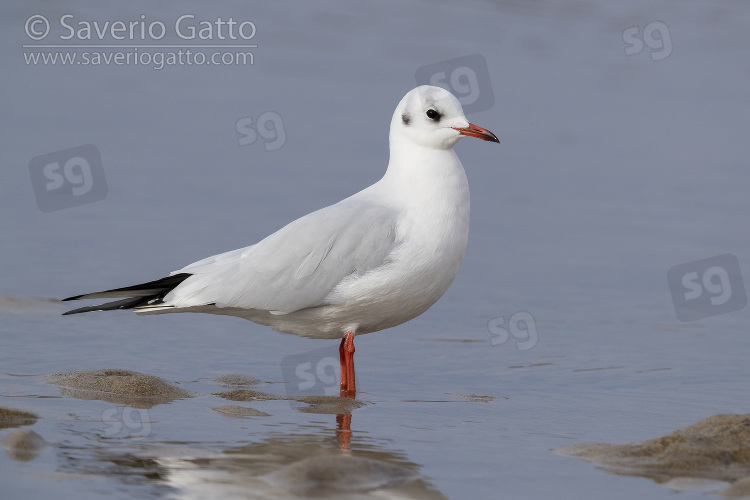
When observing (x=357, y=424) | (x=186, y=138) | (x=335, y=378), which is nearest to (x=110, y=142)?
(x=186, y=138)

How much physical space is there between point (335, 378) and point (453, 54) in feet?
25.5

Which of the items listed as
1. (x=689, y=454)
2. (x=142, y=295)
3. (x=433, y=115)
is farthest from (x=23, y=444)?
(x=433, y=115)

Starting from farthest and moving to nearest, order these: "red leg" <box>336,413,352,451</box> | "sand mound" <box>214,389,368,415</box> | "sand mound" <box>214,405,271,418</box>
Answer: "sand mound" <box>214,389,368,415</box> → "sand mound" <box>214,405,271,418</box> → "red leg" <box>336,413,352,451</box>

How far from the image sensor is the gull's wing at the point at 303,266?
701cm

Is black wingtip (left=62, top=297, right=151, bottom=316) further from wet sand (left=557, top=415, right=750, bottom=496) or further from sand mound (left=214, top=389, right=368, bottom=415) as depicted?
wet sand (left=557, top=415, right=750, bottom=496)

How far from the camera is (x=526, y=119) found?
12.9 m

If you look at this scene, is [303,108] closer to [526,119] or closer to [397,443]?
[526,119]

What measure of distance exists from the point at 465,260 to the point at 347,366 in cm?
283

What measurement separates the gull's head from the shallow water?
143 cm

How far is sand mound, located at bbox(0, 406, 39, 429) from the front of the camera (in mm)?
5970

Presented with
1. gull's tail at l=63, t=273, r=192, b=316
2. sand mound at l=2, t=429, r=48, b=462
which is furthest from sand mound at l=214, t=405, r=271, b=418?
sand mound at l=2, t=429, r=48, b=462

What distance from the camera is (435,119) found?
24.2 feet

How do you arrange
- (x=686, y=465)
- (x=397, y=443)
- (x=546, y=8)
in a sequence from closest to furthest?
(x=686, y=465)
(x=397, y=443)
(x=546, y=8)

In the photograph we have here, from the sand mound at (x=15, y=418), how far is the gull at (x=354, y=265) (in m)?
0.92
